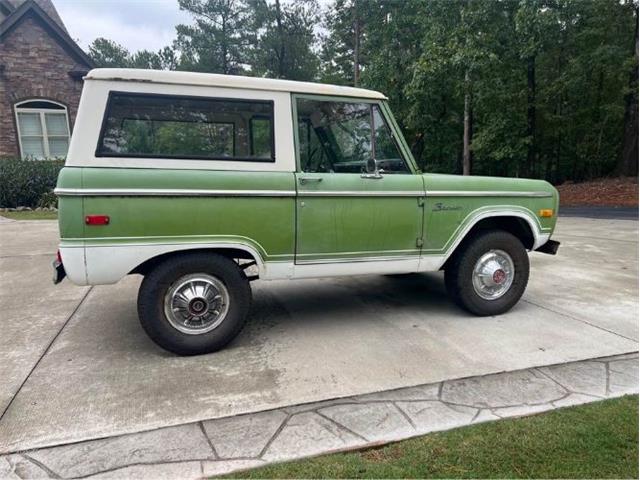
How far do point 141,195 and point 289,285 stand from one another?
2694 millimetres

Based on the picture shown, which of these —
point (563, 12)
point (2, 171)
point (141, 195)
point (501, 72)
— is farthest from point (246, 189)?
point (501, 72)

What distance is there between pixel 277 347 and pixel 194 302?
762mm

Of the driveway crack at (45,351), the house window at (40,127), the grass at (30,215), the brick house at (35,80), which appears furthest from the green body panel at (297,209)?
the house window at (40,127)

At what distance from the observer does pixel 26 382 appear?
2865 millimetres

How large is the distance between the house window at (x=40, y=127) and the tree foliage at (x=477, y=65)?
12.0 m

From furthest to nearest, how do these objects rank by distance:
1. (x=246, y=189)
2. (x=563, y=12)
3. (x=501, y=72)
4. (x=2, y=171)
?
(x=501, y=72)
(x=563, y=12)
(x=2, y=171)
(x=246, y=189)

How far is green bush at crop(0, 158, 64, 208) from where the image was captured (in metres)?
13.6

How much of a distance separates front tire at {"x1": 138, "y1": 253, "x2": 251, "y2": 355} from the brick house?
15.0 m

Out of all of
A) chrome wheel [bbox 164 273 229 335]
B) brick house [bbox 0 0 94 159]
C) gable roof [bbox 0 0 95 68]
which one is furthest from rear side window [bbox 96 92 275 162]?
gable roof [bbox 0 0 95 68]

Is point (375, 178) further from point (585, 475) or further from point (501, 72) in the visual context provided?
point (501, 72)

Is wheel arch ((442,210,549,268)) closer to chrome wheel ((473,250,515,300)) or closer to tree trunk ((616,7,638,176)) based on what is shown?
chrome wheel ((473,250,515,300))

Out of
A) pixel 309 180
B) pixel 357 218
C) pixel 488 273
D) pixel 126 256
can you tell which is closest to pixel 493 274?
pixel 488 273

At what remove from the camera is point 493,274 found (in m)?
4.05

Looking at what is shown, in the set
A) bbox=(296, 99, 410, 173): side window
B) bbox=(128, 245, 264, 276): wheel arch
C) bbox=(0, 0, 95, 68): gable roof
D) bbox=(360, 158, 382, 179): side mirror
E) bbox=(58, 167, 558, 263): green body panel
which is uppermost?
bbox=(0, 0, 95, 68): gable roof
